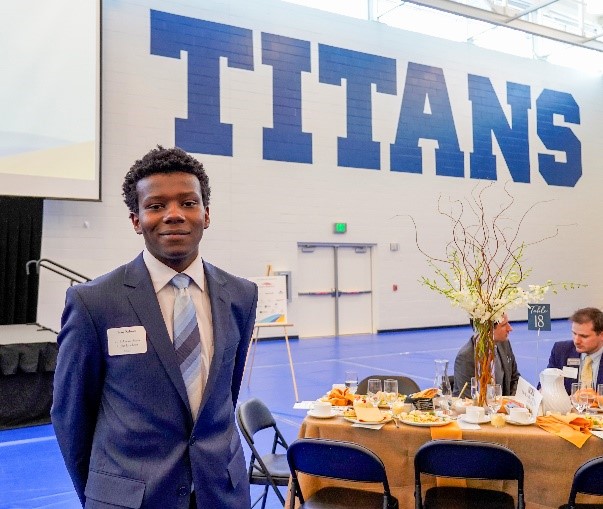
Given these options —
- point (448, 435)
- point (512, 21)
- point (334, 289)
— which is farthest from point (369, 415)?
point (512, 21)

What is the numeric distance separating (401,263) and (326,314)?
2.12 metres

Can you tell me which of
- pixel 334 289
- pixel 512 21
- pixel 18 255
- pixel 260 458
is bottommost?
pixel 260 458

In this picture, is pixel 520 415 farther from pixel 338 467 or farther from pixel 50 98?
pixel 50 98

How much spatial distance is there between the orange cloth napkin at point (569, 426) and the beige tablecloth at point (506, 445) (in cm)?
4

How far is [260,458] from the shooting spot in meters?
2.95

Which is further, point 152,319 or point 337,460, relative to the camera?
point 337,460

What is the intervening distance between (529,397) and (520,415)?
0.21 meters

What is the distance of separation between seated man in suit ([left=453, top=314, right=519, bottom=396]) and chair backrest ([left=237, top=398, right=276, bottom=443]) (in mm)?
1317

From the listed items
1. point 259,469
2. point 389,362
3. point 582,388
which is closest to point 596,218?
point 389,362

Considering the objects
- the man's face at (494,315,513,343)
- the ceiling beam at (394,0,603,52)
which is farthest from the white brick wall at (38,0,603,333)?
the man's face at (494,315,513,343)

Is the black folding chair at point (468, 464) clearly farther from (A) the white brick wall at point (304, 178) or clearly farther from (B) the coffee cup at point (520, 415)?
(A) the white brick wall at point (304, 178)

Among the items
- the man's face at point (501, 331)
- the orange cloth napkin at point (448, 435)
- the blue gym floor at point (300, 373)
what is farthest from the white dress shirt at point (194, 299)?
the man's face at point (501, 331)

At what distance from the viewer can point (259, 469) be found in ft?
10.1

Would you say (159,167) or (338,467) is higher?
(159,167)
